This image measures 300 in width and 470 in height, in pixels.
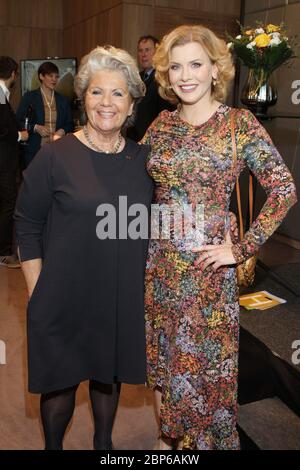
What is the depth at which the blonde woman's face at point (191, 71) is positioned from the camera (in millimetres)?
1568

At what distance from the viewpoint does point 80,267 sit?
65.2 inches

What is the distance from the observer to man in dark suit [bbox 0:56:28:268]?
14.1 ft

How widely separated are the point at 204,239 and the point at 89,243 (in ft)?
1.33

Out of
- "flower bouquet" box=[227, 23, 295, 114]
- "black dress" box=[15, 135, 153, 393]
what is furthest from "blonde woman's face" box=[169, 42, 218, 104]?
"flower bouquet" box=[227, 23, 295, 114]

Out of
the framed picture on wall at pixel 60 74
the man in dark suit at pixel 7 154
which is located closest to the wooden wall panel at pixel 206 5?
the framed picture on wall at pixel 60 74

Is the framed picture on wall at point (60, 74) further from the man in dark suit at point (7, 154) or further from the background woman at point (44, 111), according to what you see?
the man in dark suit at point (7, 154)

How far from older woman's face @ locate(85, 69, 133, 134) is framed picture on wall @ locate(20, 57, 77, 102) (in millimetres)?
5678

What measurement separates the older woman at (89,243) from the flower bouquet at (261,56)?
6.01 ft

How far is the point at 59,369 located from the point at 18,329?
1.67 metres
